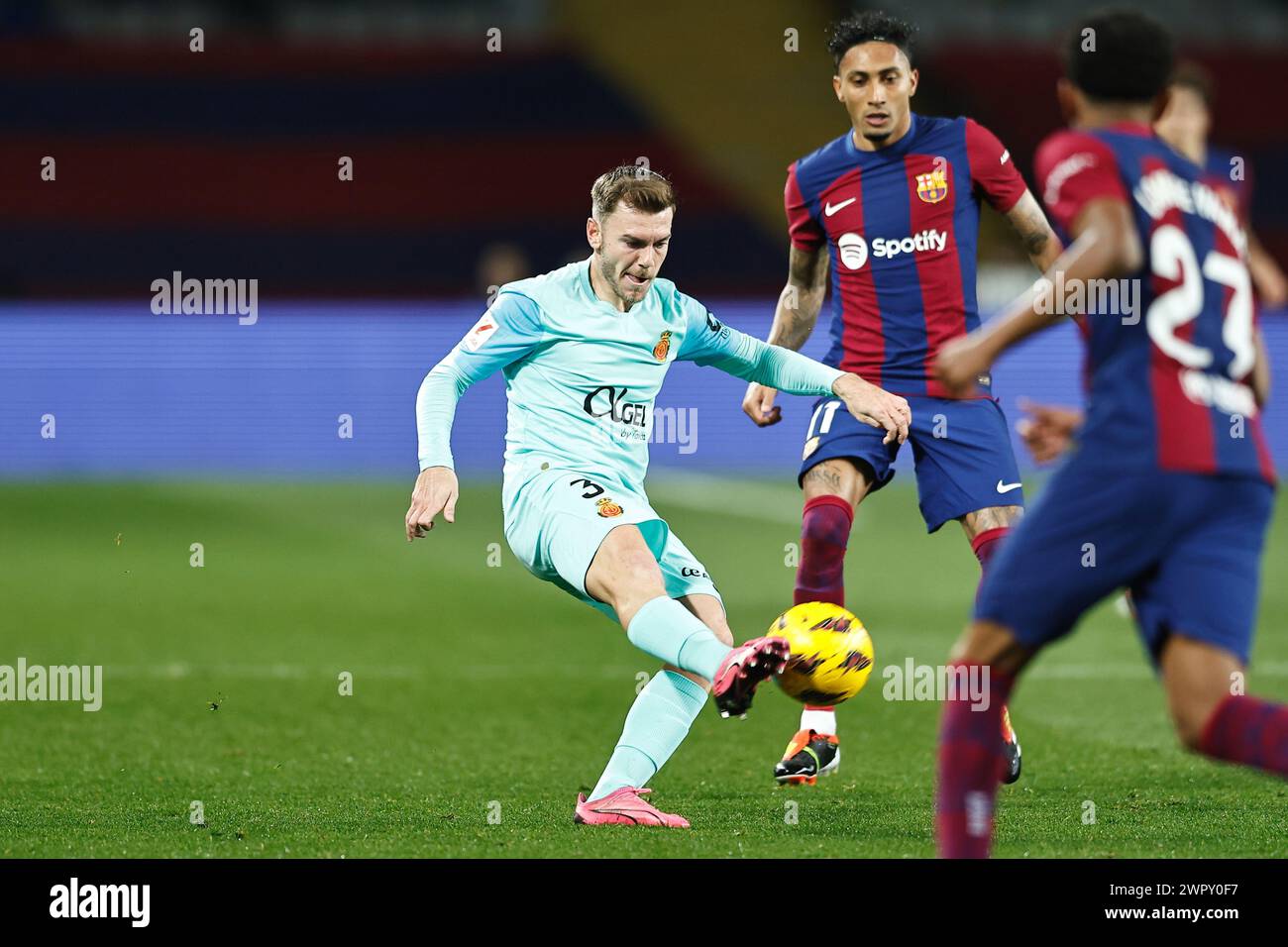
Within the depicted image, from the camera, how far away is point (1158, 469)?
4156 millimetres

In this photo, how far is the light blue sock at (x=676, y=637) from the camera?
209 inches

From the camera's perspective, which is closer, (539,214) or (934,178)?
(934,178)

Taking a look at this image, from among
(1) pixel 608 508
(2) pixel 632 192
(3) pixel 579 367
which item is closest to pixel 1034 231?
(2) pixel 632 192

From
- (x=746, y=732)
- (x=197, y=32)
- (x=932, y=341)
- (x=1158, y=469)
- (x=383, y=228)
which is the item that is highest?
(x=197, y=32)

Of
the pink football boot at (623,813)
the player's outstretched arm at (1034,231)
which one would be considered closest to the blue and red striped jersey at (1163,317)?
the pink football boot at (623,813)

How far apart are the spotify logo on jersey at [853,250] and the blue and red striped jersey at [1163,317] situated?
2.66m

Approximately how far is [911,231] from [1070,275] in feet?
9.59

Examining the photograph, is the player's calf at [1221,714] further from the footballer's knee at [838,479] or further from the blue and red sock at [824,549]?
the footballer's knee at [838,479]

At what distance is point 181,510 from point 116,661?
25.9 feet

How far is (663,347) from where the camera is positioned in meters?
6.08

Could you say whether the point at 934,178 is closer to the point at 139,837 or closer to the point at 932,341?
the point at 932,341

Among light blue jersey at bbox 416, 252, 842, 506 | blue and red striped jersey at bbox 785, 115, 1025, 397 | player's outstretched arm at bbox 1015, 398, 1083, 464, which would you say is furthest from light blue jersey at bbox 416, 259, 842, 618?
player's outstretched arm at bbox 1015, 398, 1083, 464

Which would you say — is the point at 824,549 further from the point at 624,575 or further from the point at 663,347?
the point at 624,575

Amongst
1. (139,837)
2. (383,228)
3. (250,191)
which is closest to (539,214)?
(383,228)
